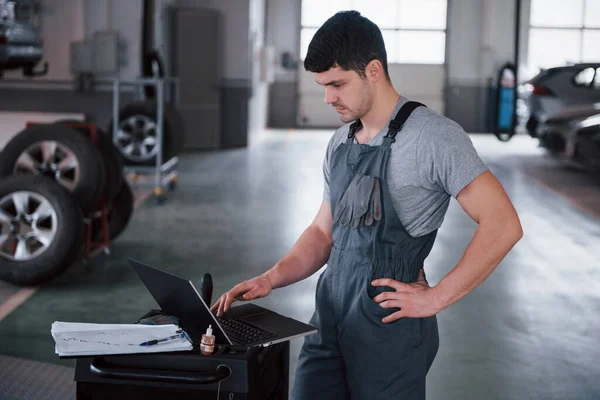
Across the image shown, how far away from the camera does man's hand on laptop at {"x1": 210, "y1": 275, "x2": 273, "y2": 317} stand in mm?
2068

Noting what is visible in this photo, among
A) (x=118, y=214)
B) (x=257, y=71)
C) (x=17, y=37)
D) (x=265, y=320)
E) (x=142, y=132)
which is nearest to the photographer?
(x=265, y=320)

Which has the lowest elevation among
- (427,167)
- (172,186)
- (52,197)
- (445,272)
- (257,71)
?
(445,272)

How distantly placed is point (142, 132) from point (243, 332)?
7490 millimetres

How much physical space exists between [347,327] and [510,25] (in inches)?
681

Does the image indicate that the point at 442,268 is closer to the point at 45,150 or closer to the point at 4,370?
the point at 45,150

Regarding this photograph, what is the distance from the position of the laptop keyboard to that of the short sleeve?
1.74ft

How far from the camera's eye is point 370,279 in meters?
1.96

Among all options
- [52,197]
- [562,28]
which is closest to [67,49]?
[52,197]

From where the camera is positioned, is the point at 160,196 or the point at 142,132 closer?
the point at 160,196

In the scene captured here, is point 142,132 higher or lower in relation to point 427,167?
lower

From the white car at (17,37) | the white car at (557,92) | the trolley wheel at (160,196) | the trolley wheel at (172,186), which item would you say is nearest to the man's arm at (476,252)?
the trolley wheel at (160,196)

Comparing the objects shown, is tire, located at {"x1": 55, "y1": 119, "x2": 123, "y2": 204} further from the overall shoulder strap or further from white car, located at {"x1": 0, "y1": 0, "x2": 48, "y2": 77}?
the overall shoulder strap

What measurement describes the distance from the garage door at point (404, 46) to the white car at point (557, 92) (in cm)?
754

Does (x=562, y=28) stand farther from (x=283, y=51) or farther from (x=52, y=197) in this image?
(x=52, y=197)
